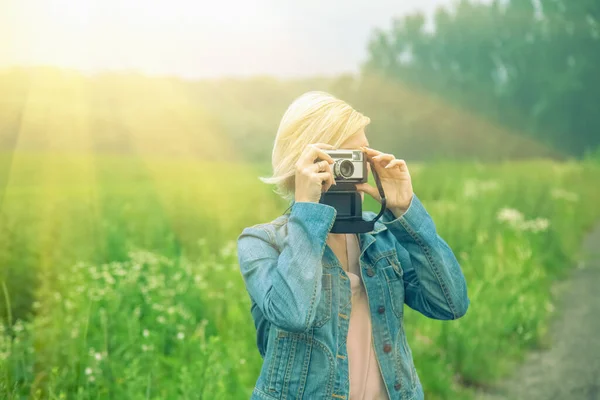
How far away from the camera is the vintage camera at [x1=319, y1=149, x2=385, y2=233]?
1.84 meters

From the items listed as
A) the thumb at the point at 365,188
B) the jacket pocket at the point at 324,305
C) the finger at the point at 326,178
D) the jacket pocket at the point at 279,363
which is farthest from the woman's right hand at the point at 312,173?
the jacket pocket at the point at 279,363

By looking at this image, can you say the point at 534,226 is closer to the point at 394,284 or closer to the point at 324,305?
the point at 394,284

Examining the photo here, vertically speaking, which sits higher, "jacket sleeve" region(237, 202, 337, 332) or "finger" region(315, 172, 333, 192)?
"finger" region(315, 172, 333, 192)

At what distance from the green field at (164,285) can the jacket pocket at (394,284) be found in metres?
1.18

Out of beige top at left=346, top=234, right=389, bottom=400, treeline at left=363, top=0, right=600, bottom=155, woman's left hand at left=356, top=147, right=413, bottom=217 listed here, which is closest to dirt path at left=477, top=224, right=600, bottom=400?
beige top at left=346, top=234, right=389, bottom=400

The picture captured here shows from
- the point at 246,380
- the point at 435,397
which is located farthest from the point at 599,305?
the point at 246,380

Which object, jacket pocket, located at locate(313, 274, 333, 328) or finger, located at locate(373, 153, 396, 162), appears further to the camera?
finger, located at locate(373, 153, 396, 162)

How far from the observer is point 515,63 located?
23.0 metres

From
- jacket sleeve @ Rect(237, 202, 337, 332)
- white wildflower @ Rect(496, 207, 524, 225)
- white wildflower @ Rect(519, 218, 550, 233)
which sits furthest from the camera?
white wildflower @ Rect(496, 207, 524, 225)

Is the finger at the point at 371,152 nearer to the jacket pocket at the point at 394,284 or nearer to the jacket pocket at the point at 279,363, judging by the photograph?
the jacket pocket at the point at 394,284

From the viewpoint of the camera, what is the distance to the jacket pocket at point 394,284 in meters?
1.89

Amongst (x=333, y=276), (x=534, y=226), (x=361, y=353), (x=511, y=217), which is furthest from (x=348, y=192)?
(x=511, y=217)

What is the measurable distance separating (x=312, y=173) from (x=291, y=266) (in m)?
0.28

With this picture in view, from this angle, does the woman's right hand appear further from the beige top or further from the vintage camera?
the beige top
